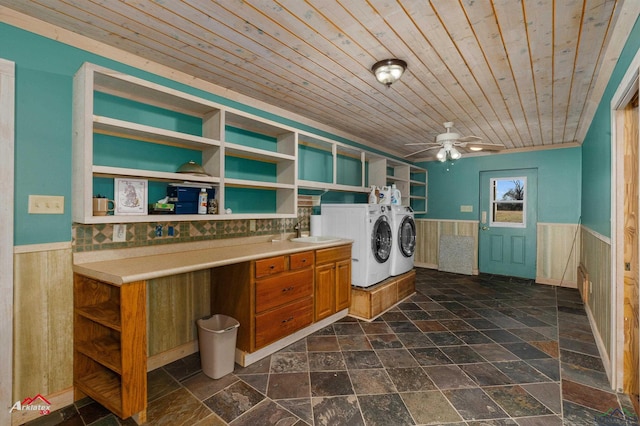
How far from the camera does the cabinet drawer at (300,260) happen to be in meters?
2.68

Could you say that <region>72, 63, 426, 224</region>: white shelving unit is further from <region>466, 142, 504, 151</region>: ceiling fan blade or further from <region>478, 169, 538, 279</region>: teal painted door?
<region>478, 169, 538, 279</region>: teal painted door

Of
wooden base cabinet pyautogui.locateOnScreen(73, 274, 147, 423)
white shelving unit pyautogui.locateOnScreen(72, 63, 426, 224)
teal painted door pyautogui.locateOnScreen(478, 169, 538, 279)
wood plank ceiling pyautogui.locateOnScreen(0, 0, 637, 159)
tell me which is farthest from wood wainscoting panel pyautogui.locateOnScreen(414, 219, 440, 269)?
wooden base cabinet pyautogui.locateOnScreen(73, 274, 147, 423)

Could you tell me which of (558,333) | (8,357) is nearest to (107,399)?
(8,357)

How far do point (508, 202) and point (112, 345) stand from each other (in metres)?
6.21

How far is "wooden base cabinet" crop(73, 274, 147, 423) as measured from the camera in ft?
5.39

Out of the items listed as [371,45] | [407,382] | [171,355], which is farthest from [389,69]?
[171,355]

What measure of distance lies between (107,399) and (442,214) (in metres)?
5.99

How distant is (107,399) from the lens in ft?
5.65

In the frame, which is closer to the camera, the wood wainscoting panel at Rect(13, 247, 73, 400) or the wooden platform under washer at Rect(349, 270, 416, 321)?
the wood wainscoting panel at Rect(13, 247, 73, 400)

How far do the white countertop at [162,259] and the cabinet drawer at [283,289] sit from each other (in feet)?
0.73

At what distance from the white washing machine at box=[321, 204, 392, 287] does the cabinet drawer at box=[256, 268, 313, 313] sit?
80cm

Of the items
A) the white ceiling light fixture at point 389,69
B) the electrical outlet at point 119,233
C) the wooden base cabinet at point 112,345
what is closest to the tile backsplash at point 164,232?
the electrical outlet at point 119,233

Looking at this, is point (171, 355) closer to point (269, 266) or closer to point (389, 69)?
point (269, 266)

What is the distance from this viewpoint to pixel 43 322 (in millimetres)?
1840
